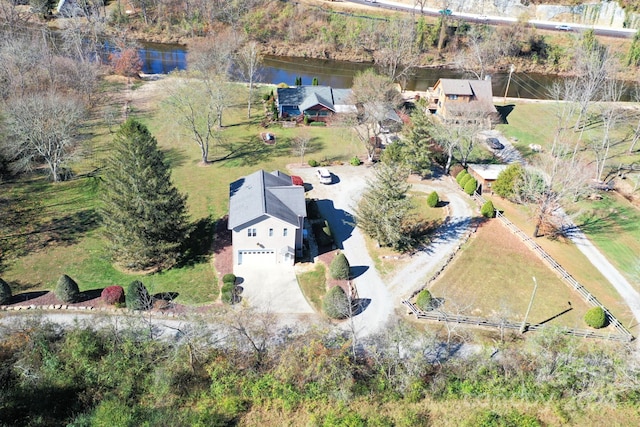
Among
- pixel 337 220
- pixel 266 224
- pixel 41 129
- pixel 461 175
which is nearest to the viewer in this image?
pixel 266 224

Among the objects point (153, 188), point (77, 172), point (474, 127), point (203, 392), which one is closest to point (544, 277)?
point (474, 127)

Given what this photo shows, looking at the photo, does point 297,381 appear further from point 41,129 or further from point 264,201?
point 41,129

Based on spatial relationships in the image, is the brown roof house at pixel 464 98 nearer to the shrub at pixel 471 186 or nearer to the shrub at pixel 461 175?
the shrub at pixel 461 175

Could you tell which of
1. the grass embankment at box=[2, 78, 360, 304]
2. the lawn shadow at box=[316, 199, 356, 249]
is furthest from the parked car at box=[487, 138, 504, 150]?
the lawn shadow at box=[316, 199, 356, 249]

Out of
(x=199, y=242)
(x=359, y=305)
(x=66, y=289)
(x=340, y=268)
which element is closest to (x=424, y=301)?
(x=359, y=305)

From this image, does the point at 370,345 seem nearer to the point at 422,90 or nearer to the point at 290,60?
the point at 422,90

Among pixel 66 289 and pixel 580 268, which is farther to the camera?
pixel 580 268
